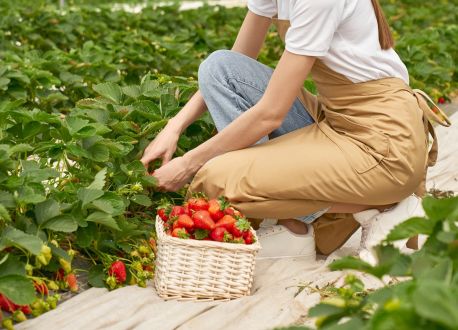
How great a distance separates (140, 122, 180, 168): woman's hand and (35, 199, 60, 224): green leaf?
565 mm

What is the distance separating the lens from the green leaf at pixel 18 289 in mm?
2355

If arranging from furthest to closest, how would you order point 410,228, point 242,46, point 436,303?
1. point 242,46
2. point 410,228
3. point 436,303

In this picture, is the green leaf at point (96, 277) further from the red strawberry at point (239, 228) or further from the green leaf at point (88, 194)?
the red strawberry at point (239, 228)

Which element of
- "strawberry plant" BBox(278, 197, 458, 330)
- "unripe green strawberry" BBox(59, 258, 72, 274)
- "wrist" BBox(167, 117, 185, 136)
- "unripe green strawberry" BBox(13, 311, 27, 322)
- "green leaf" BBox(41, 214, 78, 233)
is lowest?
Result: "unripe green strawberry" BBox(13, 311, 27, 322)

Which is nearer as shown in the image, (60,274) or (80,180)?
(60,274)

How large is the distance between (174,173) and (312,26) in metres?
0.70

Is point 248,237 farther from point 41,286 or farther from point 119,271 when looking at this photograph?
point 41,286

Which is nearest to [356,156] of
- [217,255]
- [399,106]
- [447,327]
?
[399,106]

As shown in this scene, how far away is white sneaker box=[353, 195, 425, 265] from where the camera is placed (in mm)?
3115

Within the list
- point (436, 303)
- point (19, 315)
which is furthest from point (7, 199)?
point (436, 303)

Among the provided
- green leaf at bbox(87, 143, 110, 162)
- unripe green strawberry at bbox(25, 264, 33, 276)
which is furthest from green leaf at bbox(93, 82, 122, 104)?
unripe green strawberry at bbox(25, 264, 33, 276)

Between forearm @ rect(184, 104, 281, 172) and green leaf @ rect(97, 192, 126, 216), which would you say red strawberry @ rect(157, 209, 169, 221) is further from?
forearm @ rect(184, 104, 281, 172)

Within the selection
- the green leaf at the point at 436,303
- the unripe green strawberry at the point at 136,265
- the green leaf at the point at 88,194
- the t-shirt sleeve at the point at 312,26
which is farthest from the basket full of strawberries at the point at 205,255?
the green leaf at the point at 436,303

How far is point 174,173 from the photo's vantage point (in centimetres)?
317
